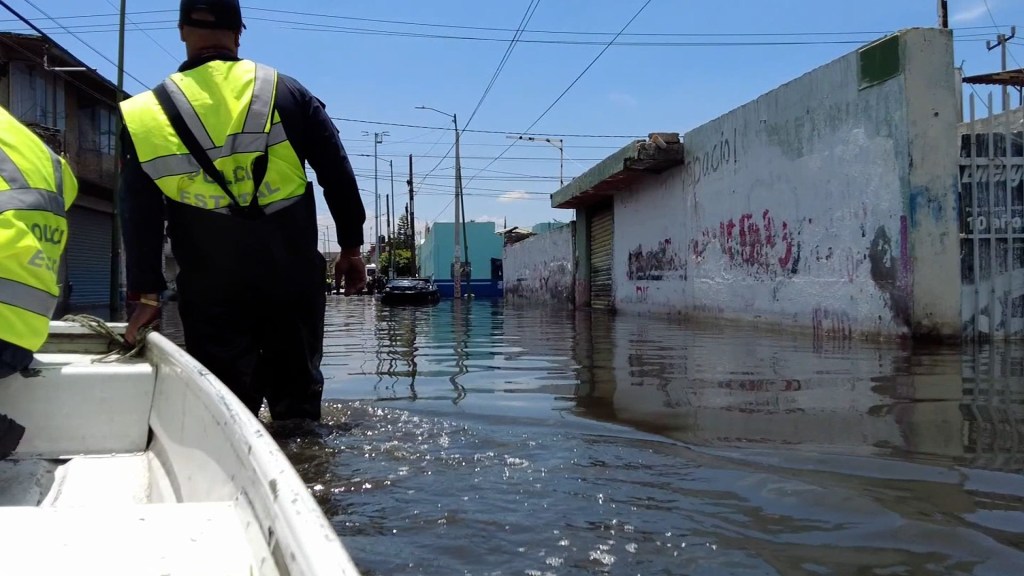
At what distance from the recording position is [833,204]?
30.3 feet

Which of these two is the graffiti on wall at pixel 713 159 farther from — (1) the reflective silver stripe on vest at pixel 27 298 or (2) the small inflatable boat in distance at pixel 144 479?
(1) the reflective silver stripe on vest at pixel 27 298

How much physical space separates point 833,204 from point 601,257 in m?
11.2

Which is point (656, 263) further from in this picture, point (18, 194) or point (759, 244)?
point (18, 194)

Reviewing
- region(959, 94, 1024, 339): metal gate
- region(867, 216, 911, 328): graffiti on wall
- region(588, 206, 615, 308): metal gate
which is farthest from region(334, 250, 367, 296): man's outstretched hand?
region(588, 206, 615, 308): metal gate

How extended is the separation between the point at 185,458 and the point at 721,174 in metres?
11.3

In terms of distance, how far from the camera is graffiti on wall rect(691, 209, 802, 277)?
1026 cm

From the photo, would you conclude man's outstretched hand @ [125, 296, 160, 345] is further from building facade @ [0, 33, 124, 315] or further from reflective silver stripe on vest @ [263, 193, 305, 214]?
building facade @ [0, 33, 124, 315]

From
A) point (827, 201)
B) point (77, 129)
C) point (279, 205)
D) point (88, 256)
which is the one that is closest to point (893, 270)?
point (827, 201)

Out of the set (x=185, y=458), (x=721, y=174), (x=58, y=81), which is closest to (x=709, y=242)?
(x=721, y=174)

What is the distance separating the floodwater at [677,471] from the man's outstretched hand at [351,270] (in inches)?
24.9

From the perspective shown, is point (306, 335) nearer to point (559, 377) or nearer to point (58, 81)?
point (559, 377)

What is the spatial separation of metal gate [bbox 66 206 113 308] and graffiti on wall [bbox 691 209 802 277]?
65.5ft

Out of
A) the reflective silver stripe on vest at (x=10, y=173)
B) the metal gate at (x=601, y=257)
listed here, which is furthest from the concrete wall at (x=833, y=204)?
the reflective silver stripe on vest at (x=10, y=173)

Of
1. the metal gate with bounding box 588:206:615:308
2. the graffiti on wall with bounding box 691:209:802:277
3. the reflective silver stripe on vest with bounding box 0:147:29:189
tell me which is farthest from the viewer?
the metal gate with bounding box 588:206:615:308
